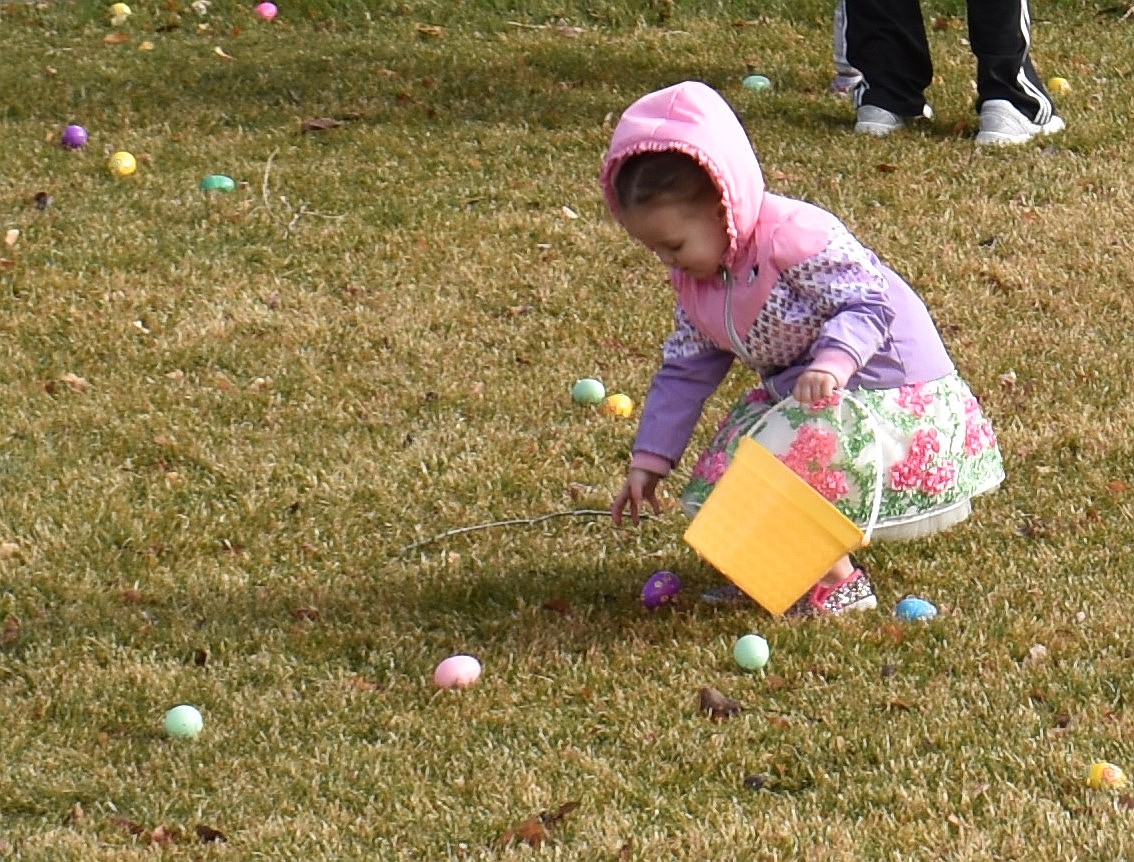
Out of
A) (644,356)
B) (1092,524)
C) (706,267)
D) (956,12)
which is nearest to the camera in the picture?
(706,267)

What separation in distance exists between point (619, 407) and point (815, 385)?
59.8 inches

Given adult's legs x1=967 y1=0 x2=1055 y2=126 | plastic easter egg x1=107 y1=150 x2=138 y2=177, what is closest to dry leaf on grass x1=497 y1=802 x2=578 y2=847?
plastic easter egg x1=107 y1=150 x2=138 y2=177

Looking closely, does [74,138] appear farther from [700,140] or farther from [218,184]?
[700,140]

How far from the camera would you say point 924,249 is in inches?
233

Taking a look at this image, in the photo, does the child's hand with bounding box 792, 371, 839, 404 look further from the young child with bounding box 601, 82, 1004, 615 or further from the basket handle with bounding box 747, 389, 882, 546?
the basket handle with bounding box 747, 389, 882, 546

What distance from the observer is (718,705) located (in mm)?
3480

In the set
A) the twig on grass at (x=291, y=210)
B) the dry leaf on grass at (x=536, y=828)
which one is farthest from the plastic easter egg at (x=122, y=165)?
the dry leaf on grass at (x=536, y=828)

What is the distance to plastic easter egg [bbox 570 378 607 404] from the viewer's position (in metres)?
4.97

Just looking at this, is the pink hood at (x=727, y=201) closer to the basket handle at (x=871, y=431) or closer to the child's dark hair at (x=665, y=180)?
the child's dark hair at (x=665, y=180)

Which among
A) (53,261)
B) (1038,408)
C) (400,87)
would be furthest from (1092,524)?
(400,87)

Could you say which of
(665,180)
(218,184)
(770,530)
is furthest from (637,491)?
(218,184)

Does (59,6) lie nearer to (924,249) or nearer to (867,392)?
(924,249)

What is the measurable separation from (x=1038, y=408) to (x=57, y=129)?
4258 mm

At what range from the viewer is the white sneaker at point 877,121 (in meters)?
6.87
